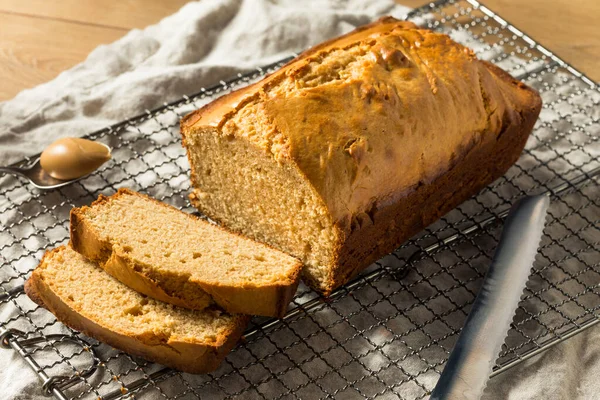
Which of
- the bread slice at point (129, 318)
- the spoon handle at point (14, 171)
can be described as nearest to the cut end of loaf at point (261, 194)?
the bread slice at point (129, 318)

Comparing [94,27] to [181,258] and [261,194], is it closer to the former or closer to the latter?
[261,194]

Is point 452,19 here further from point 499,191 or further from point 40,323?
point 40,323

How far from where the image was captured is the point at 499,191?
3828 mm

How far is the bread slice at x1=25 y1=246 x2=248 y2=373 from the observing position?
2.81 meters

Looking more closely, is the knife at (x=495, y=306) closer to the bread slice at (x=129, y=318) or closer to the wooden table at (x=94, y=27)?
the bread slice at (x=129, y=318)

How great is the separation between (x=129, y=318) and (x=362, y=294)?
96cm

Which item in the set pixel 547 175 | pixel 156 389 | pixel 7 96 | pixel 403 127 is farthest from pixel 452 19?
pixel 156 389

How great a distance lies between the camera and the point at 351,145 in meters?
2.98

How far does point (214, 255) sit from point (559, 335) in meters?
1.34

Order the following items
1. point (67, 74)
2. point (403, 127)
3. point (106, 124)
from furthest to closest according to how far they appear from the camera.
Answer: point (67, 74) < point (106, 124) < point (403, 127)

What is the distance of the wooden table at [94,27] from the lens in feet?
15.0

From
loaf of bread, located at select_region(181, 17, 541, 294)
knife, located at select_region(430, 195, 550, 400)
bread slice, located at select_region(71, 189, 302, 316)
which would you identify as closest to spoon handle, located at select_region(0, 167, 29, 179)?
bread slice, located at select_region(71, 189, 302, 316)

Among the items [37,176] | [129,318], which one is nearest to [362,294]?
[129,318]

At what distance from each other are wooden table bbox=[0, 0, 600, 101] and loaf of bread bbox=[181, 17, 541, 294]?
4.92 ft
